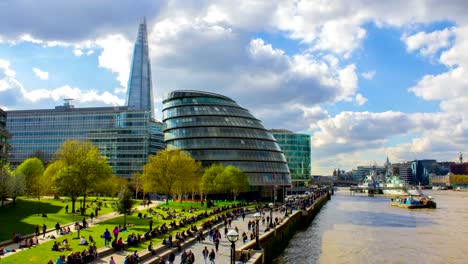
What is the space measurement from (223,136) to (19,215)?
176ft

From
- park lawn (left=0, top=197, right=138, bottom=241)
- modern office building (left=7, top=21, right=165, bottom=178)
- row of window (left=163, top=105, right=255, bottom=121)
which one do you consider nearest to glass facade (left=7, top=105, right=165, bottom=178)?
modern office building (left=7, top=21, right=165, bottom=178)

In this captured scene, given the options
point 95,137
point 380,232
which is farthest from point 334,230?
point 95,137

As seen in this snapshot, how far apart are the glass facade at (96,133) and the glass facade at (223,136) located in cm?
2981

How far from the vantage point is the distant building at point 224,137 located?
101938mm

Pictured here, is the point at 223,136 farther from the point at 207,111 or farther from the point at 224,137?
the point at 207,111

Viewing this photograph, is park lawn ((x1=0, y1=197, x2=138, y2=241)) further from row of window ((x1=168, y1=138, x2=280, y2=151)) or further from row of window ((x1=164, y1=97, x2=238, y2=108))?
row of window ((x1=164, y1=97, x2=238, y2=108))

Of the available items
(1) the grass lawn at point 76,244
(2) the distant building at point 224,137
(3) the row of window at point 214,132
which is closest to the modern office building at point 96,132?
(2) the distant building at point 224,137

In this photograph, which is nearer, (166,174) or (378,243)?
(378,243)

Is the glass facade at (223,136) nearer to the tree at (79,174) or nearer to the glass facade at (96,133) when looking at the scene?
the glass facade at (96,133)

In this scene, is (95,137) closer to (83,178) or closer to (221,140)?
(221,140)

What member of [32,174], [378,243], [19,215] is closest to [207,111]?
[32,174]

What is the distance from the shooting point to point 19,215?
56438 millimetres

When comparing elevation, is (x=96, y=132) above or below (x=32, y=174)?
above

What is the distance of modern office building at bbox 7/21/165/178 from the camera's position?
449ft
